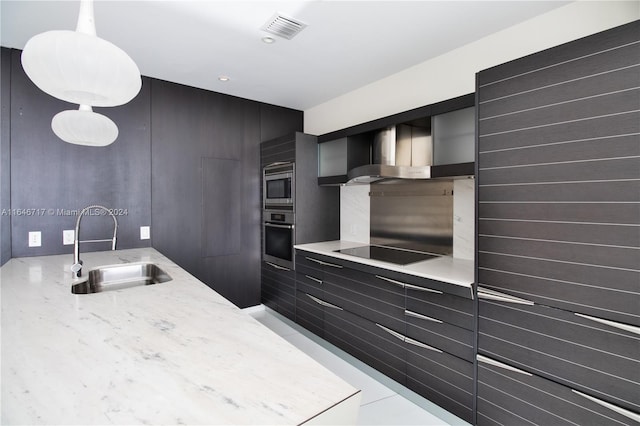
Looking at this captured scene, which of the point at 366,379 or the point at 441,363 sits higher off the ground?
the point at 441,363

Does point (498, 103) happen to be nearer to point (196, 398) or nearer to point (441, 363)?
point (441, 363)

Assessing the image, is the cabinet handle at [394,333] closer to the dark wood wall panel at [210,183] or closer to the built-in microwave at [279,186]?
the built-in microwave at [279,186]

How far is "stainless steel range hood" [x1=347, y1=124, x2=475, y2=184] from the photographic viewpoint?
2.43 meters

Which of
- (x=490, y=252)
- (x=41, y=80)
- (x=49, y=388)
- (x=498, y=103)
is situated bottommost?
(x=49, y=388)

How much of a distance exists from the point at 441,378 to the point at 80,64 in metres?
2.42

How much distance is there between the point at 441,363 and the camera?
6.65 ft

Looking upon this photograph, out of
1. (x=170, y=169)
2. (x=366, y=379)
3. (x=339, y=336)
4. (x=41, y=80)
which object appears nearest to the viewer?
(x=41, y=80)

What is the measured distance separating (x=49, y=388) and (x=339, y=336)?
91.7 inches

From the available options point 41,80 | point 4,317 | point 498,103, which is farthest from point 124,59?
point 498,103

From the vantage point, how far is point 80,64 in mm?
1001

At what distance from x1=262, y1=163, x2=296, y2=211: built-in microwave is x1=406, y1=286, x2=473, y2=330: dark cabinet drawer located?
1714mm

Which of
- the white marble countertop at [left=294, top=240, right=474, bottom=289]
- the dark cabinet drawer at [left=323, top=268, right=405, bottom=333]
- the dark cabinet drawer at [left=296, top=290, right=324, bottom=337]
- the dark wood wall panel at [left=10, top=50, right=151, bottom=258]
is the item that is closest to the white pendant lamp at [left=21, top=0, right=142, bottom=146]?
the white marble countertop at [left=294, top=240, right=474, bottom=289]

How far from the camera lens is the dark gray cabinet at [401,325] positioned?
6.36 ft

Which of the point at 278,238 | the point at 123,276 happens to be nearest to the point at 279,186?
the point at 278,238
